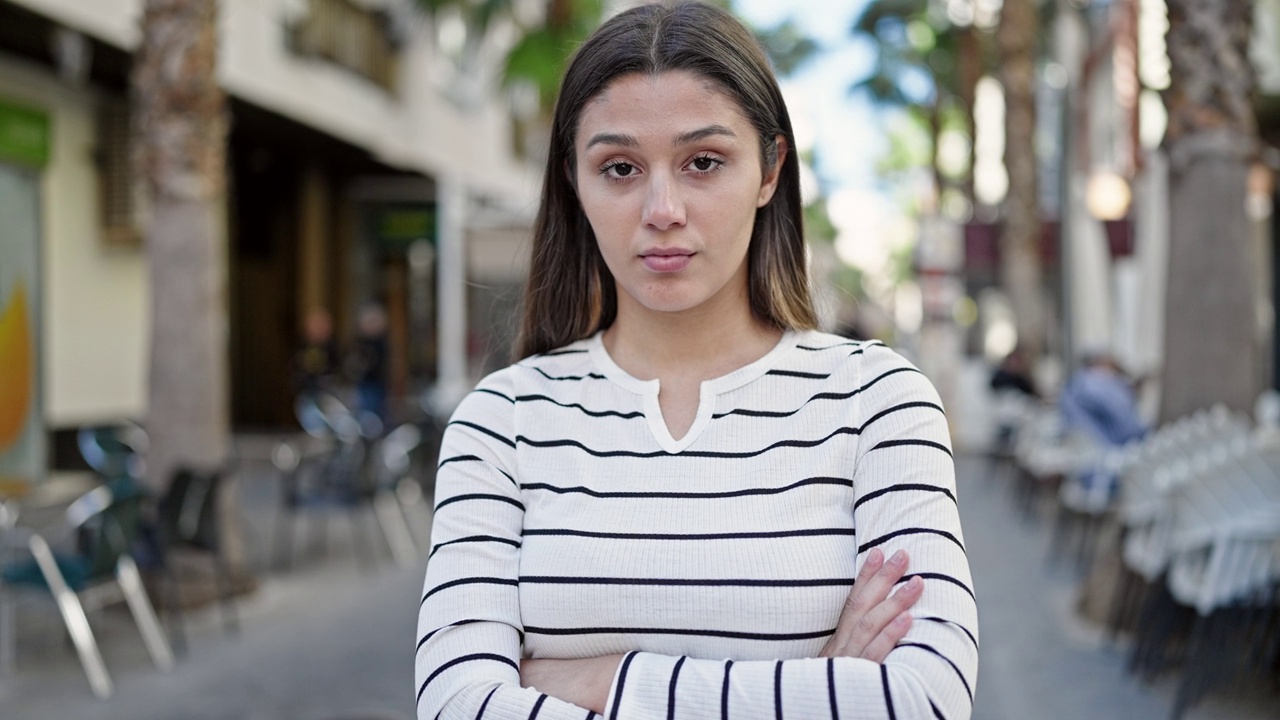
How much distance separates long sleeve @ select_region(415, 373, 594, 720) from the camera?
6.02 ft

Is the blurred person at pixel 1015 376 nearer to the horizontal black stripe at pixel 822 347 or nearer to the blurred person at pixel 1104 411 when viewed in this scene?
the blurred person at pixel 1104 411

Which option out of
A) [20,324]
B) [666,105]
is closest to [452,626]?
[666,105]

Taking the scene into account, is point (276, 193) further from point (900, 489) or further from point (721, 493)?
point (900, 489)

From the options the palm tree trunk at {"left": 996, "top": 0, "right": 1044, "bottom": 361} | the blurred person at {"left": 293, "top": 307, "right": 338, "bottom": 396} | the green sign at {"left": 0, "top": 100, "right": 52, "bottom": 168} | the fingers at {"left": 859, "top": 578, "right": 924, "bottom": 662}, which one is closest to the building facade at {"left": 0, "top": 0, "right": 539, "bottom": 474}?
the green sign at {"left": 0, "top": 100, "right": 52, "bottom": 168}

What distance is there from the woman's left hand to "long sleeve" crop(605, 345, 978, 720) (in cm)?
4

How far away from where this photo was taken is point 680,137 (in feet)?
6.12

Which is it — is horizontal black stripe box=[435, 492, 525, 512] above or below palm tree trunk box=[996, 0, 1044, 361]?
below

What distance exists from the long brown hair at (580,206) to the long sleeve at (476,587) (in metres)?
0.24

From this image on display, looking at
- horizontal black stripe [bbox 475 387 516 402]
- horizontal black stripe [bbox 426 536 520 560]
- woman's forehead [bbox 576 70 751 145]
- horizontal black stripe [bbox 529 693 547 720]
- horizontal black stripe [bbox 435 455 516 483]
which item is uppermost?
woman's forehead [bbox 576 70 751 145]

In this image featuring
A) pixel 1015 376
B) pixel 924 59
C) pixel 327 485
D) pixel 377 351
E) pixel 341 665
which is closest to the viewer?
pixel 341 665

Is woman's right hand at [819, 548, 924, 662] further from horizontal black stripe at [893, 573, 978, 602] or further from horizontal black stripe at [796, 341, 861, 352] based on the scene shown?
horizontal black stripe at [796, 341, 861, 352]

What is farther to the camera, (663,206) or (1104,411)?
(1104,411)

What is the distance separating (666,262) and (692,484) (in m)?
0.32

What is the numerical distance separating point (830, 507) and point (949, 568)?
0.18 meters
